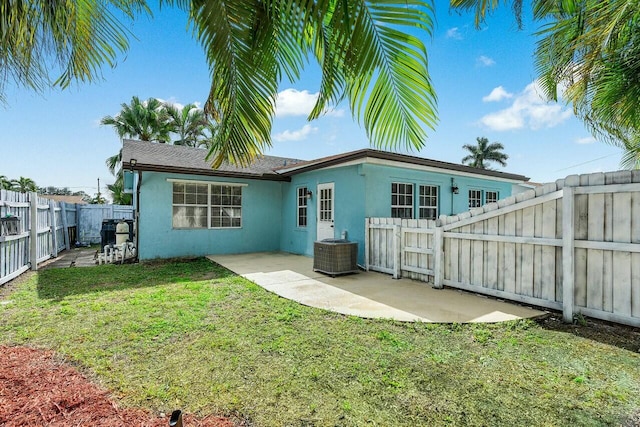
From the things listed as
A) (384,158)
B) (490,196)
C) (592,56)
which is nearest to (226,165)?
(384,158)

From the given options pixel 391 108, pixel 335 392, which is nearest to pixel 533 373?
pixel 335 392

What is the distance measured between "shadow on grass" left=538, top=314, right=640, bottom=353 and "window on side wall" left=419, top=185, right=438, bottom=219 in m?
6.08

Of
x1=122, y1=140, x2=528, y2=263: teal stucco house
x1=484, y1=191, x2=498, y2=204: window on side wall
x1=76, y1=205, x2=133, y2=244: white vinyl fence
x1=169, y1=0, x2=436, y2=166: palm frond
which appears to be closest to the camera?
x1=169, y1=0, x2=436, y2=166: palm frond

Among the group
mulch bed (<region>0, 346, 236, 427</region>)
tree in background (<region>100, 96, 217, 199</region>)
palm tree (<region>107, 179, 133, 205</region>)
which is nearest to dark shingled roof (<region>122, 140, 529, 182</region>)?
mulch bed (<region>0, 346, 236, 427</region>)

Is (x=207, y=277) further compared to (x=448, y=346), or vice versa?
(x=207, y=277)

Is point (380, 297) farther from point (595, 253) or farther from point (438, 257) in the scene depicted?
point (595, 253)

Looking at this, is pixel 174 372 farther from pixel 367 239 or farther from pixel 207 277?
pixel 367 239

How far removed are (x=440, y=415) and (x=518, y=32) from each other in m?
5.31

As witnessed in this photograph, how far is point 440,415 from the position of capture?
90.8 inches

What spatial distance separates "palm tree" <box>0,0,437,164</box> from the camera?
1.67m

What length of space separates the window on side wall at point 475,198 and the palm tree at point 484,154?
21.8m

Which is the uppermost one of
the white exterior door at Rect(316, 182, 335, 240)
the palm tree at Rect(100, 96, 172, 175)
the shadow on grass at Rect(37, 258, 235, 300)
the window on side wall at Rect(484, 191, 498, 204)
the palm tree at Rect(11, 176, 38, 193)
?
the palm tree at Rect(100, 96, 172, 175)

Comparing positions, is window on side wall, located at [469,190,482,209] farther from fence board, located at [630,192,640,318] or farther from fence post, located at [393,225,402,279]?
fence board, located at [630,192,640,318]

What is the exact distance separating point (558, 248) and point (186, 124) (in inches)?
957
